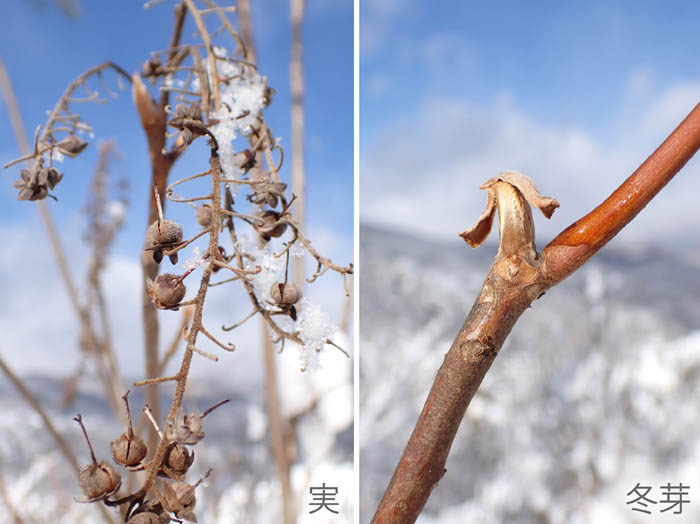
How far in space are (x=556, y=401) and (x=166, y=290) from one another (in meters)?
0.96

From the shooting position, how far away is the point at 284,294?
0.19 metres

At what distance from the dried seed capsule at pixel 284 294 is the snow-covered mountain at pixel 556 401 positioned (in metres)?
0.83

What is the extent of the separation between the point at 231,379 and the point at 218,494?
0.44 ft

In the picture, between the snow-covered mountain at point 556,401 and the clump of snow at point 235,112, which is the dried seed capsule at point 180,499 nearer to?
the clump of snow at point 235,112

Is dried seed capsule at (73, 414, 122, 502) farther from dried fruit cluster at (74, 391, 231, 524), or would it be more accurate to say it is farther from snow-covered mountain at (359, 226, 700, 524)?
snow-covered mountain at (359, 226, 700, 524)

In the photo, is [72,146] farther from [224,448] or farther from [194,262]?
[224,448]

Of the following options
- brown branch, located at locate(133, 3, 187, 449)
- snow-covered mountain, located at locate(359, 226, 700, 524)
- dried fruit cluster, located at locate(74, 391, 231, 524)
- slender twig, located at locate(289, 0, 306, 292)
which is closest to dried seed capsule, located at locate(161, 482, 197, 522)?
dried fruit cluster, located at locate(74, 391, 231, 524)

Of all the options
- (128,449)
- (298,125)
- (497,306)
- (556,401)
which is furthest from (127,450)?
(556,401)

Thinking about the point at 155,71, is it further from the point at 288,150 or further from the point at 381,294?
the point at 381,294

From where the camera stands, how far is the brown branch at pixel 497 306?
158mm

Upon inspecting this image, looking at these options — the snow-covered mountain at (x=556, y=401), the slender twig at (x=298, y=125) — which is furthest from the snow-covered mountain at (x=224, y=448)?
the snow-covered mountain at (x=556, y=401)

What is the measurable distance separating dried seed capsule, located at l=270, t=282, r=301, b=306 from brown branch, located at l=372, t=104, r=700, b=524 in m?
0.05

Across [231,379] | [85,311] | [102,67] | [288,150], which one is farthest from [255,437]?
[102,67]

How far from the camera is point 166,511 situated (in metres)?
0.16
